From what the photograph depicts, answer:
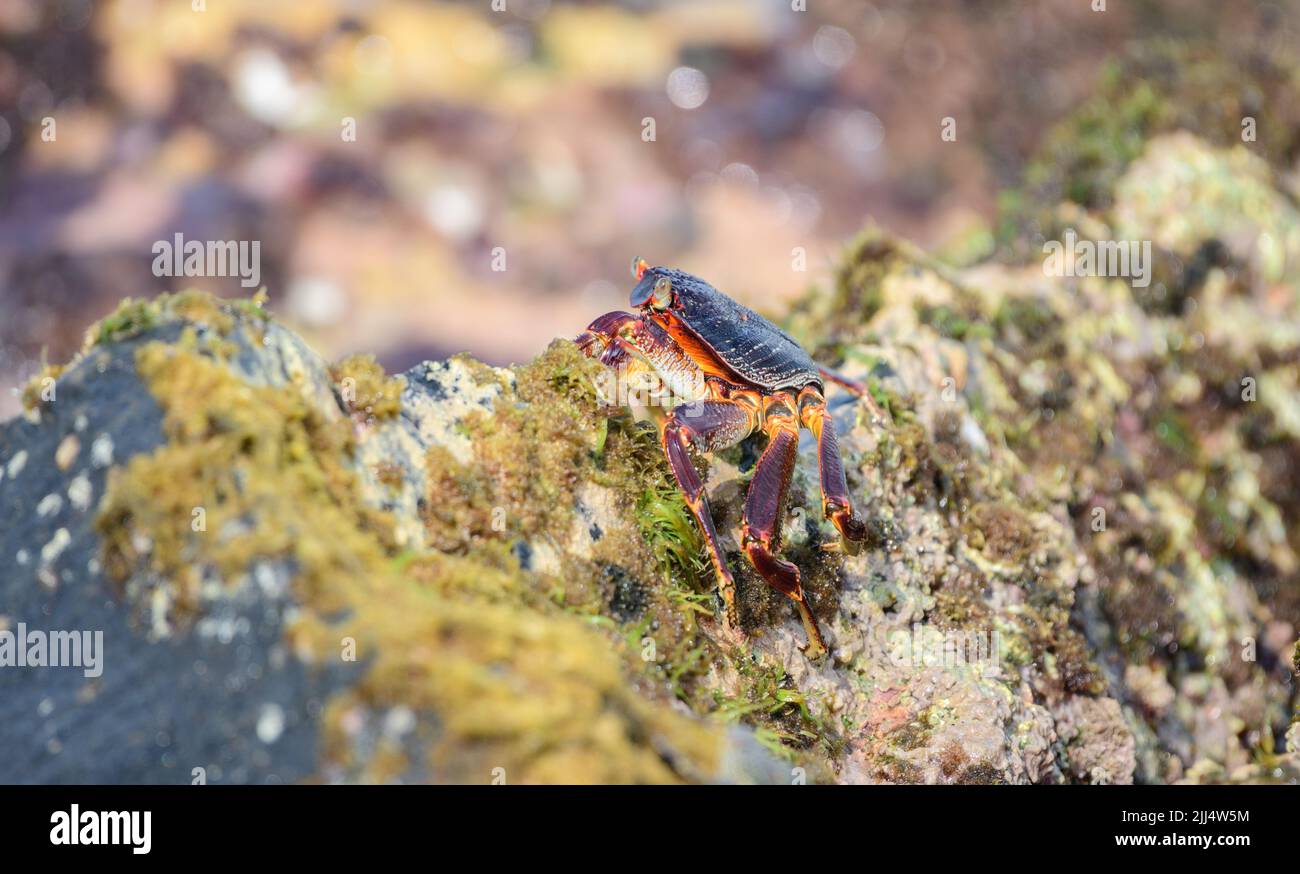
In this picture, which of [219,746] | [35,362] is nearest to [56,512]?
[219,746]

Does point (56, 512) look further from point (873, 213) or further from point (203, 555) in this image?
point (873, 213)

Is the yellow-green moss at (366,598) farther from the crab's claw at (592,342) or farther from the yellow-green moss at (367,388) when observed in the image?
the crab's claw at (592,342)

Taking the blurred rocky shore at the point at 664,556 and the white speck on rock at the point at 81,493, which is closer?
the blurred rocky shore at the point at 664,556

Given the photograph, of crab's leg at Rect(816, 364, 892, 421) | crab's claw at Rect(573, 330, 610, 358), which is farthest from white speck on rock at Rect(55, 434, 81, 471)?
crab's leg at Rect(816, 364, 892, 421)

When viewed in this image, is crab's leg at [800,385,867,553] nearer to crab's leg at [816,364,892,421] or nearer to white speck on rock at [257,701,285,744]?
crab's leg at [816,364,892,421]

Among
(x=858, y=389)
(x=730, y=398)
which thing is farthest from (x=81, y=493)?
(x=858, y=389)

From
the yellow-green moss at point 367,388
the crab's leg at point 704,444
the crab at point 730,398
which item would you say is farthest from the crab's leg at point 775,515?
the yellow-green moss at point 367,388
